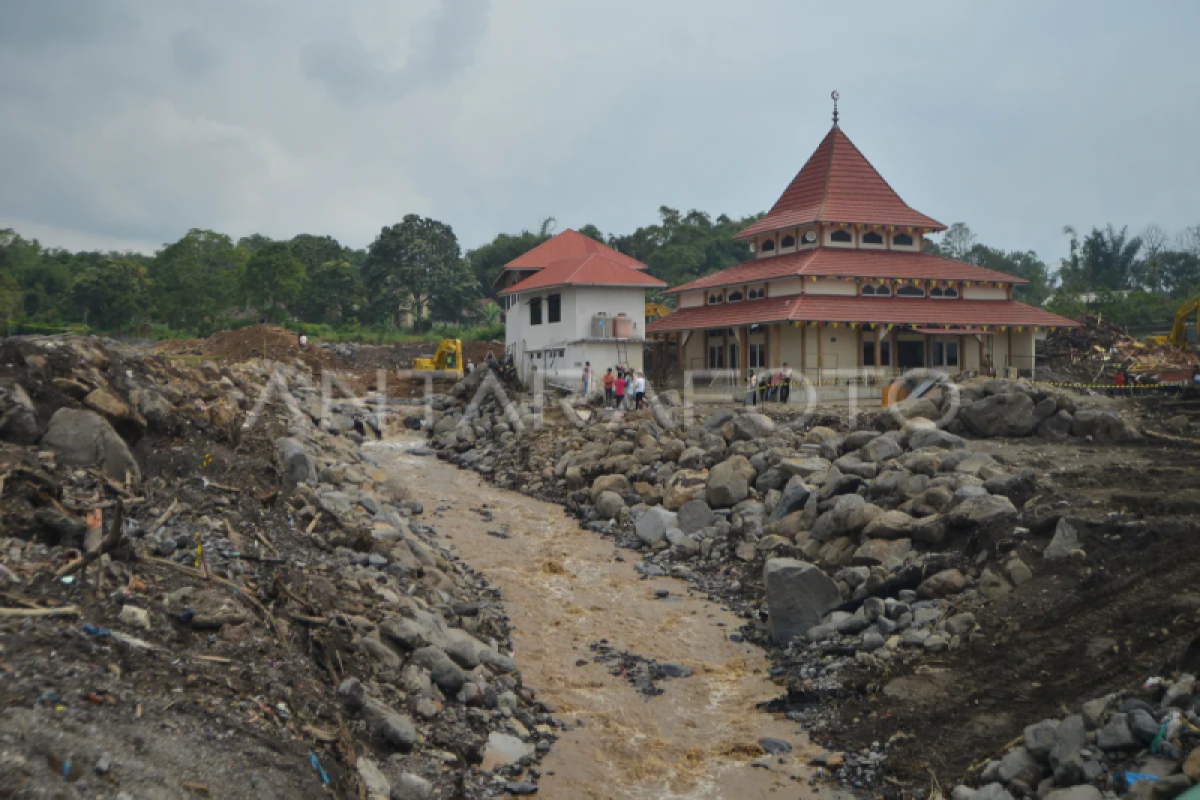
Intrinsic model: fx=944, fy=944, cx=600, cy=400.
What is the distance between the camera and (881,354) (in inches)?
1368

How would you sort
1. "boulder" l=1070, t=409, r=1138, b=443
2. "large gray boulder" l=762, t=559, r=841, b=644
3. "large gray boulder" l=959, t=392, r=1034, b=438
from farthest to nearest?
"large gray boulder" l=959, t=392, r=1034, b=438 < "boulder" l=1070, t=409, r=1138, b=443 < "large gray boulder" l=762, t=559, r=841, b=644

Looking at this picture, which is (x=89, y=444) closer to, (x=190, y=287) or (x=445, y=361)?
(x=445, y=361)

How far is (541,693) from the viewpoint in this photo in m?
11.4

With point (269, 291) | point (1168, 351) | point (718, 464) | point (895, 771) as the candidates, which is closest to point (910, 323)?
point (1168, 351)

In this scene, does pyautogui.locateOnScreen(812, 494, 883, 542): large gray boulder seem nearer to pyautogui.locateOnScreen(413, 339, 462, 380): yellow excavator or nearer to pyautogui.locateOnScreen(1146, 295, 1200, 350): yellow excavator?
pyautogui.locateOnScreen(1146, 295, 1200, 350): yellow excavator

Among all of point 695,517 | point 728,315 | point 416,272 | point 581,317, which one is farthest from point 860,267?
point 416,272

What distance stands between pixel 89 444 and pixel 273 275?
146ft

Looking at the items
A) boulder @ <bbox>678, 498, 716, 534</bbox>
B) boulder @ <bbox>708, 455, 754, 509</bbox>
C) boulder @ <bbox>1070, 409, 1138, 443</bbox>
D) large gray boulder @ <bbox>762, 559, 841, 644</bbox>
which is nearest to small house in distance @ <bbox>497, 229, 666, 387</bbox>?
boulder @ <bbox>708, 455, 754, 509</bbox>

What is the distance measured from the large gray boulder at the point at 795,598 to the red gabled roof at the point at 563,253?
84.1 ft

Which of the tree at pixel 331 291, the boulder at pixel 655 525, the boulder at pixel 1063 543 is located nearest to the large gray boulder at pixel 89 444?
the boulder at pixel 655 525

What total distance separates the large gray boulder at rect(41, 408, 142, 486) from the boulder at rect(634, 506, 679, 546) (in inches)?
403

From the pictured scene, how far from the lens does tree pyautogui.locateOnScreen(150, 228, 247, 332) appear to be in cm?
5300

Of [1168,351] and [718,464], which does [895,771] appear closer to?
[718,464]

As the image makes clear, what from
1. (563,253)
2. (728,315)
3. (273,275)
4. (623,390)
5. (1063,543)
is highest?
(273,275)
